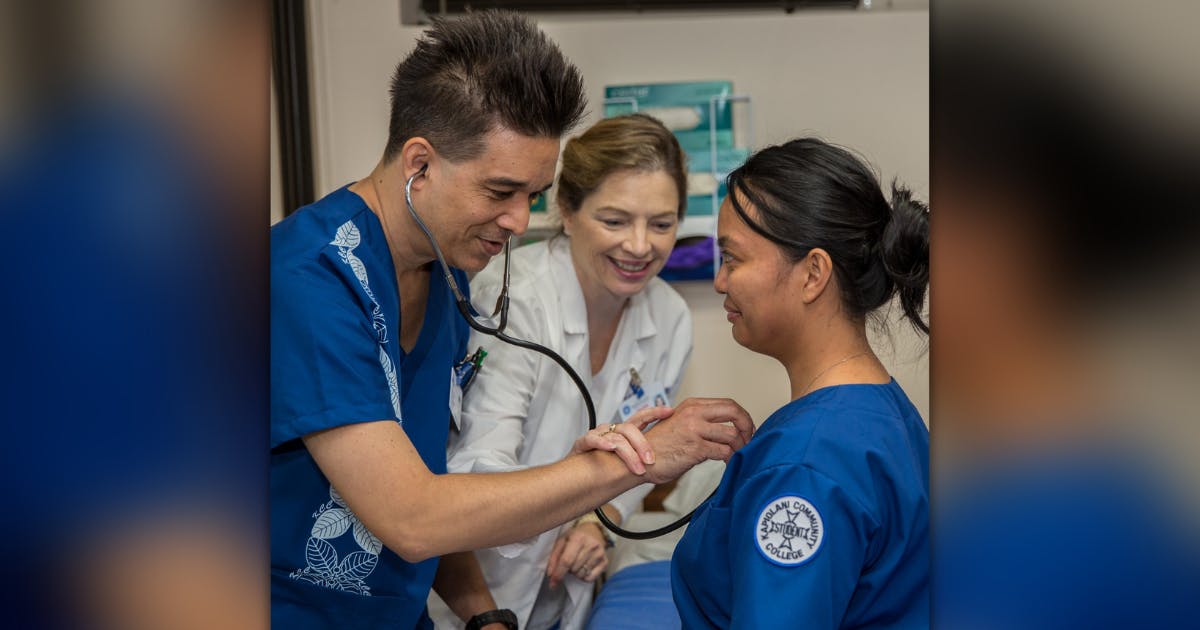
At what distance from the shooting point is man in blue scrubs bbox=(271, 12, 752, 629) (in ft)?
3.59

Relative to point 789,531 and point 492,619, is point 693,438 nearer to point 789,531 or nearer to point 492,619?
point 789,531

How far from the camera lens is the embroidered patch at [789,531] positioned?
0.99 meters

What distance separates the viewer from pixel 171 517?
1.38 ft

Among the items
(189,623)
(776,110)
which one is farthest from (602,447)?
(776,110)

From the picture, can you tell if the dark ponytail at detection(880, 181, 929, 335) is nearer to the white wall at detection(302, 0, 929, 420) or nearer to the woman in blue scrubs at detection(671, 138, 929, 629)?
the woman in blue scrubs at detection(671, 138, 929, 629)

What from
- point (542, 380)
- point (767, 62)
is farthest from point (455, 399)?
point (767, 62)

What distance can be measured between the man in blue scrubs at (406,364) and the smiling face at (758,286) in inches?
4.7

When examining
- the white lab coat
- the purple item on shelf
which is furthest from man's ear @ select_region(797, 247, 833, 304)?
the purple item on shelf

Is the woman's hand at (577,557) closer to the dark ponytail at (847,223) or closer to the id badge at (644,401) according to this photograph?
the id badge at (644,401)

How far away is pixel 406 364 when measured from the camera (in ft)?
4.63

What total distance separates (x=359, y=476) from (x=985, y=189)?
0.81 meters

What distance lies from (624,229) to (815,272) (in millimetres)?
760

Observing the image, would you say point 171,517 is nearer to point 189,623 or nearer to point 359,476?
point 189,623

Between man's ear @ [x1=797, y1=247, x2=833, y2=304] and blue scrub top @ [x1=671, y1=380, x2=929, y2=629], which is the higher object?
man's ear @ [x1=797, y1=247, x2=833, y2=304]
